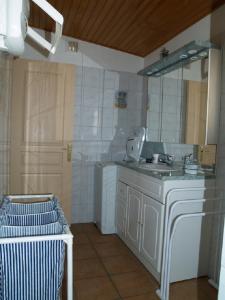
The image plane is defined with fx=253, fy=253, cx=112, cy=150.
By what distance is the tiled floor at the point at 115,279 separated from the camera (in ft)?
6.08

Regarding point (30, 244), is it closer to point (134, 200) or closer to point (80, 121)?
point (134, 200)

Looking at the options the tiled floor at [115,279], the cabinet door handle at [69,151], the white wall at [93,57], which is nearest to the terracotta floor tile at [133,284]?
the tiled floor at [115,279]

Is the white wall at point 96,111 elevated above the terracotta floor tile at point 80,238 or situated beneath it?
elevated above

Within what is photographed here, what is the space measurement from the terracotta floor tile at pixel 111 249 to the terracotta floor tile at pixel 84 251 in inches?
2.4

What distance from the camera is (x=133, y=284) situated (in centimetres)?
198

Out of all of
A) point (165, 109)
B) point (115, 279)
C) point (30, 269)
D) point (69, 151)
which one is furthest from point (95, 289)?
point (165, 109)

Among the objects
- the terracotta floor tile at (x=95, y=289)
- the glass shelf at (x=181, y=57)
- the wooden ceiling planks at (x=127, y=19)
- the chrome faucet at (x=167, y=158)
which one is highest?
the wooden ceiling planks at (x=127, y=19)

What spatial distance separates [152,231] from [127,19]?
194 cm

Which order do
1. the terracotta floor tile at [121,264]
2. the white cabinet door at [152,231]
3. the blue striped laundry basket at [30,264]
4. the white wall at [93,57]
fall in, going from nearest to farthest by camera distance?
the blue striped laundry basket at [30,264]
the white cabinet door at [152,231]
the terracotta floor tile at [121,264]
the white wall at [93,57]

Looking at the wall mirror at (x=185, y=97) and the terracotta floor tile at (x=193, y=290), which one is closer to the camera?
the terracotta floor tile at (x=193, y=290)

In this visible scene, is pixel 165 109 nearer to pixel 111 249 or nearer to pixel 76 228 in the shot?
pixel 111 249

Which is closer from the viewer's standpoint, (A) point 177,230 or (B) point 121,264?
(A) point 177,230

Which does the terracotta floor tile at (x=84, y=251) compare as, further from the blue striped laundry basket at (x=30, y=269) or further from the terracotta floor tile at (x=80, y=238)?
the blue striped laundry basket at (x=30, y=269)

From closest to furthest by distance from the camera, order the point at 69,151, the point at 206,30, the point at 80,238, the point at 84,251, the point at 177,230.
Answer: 1. the point at 177,230
2. the point at 206,30
3. the point at 84,251
4. the point at 80,238
5. the point at 69,151
